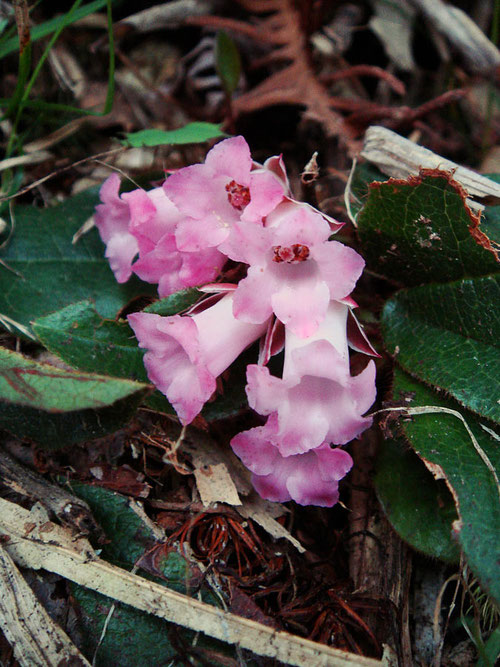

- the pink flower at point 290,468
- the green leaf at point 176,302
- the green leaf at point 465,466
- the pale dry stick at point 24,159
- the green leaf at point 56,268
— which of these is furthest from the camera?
the pale dry stick at point 24,159

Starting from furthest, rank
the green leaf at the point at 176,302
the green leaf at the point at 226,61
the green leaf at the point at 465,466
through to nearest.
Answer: the green leaf at the point at 226,61 < the green leaf at the point at 176,302 < the green leaf at the point at 465,466

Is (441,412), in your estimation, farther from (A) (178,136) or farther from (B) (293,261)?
(A) (178,136)

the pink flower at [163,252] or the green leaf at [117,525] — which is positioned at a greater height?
the pink flower at [163,252]

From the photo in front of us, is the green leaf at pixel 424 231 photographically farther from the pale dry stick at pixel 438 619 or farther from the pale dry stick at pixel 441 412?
the pale dry stick at pixel 438 619

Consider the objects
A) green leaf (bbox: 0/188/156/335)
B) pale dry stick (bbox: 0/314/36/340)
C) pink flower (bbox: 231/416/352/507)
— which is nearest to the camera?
pink flower (bbox: 231/416/352/507)

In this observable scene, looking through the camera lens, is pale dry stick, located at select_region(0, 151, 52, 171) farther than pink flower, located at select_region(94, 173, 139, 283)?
Yes

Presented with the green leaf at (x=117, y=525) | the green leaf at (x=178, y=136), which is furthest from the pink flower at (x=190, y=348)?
the green leaf at (x=178, y=136)

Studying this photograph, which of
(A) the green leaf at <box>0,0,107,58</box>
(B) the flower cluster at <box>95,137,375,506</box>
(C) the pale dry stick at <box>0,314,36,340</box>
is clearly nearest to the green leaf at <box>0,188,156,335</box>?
(C) the pale dry stick at <box>0,314,36,340</box>

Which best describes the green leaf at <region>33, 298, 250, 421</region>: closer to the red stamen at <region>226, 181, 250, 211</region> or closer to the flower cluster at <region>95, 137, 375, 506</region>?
the flower cluster at <region>95, 137, 375, 506</region>

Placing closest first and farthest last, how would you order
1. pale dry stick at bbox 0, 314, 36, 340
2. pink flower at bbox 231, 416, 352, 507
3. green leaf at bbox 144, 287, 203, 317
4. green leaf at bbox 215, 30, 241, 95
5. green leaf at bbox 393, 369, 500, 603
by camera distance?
green leaf at bbox 393, 369, 500, 603, pink flower at bbox 231, 416, 352, 507, green leaf at bbox 144, 287, 203, 317, pale dry stick at bbox 0, 314, 36, 340, green leaf at bbox 215, 30, 241, 95
